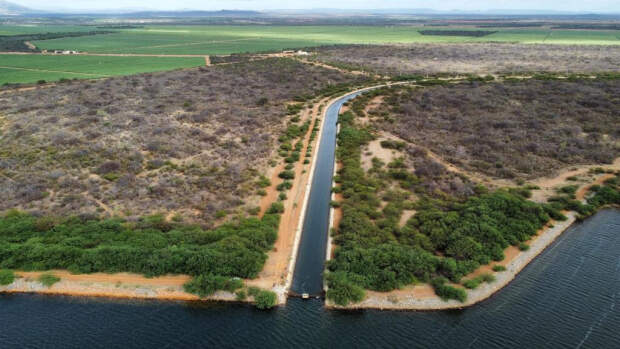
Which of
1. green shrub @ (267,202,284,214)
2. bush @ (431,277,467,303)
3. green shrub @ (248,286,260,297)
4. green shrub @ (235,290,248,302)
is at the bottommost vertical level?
green shrub @ (235,290,248,302)

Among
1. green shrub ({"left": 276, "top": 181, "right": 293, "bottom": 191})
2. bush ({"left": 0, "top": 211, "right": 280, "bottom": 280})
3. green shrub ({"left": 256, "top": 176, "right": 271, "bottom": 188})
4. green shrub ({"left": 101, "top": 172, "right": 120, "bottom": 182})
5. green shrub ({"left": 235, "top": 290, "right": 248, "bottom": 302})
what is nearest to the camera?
green shrub ({"left": 235, "top": 290, "right": 248, "bottom": 302})

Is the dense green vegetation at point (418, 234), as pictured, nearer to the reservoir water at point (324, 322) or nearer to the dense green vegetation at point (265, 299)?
the reservoir water at point (324, 322)

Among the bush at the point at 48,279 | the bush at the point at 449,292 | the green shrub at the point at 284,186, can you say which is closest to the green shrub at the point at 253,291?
the bush at the point at 449,292

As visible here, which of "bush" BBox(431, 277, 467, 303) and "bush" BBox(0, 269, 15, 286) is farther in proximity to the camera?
"bush" BBox(0, 269, 15, 286)

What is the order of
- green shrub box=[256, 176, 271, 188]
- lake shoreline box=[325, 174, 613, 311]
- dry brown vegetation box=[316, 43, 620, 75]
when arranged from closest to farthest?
lake shoreline box=[325, 174, 613, 311] → green shrub box=[256, 176, 271, 188] → dry brown vegetation box=[316, 43, 620, 75]

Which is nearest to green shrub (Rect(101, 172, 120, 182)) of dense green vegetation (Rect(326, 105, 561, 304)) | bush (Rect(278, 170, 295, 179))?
bush (Rect(278, 170, 295, 179))

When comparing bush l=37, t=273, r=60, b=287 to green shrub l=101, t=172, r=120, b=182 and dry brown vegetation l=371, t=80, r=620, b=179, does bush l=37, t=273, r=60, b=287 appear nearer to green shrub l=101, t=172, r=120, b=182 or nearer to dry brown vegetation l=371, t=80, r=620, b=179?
green shrub l=101, t=172, r=120, b=182

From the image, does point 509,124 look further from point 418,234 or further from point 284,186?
point 284,186
